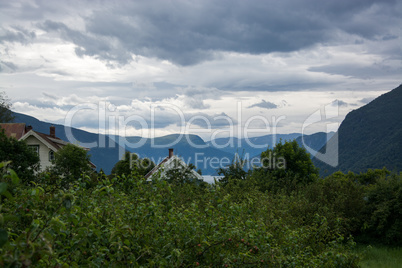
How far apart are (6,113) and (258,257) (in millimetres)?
60051

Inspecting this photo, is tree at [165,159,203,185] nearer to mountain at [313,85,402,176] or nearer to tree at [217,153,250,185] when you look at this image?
tree at [217,153,250,185]

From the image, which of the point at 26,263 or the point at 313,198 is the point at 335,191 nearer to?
the point at 313,198

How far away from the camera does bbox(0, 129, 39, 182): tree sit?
29206 mm

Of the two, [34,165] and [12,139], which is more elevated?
[12,139]

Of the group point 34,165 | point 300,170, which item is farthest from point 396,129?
point 34,165

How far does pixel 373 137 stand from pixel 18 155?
487ft

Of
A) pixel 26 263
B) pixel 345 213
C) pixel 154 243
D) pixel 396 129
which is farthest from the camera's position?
pixel 396 129

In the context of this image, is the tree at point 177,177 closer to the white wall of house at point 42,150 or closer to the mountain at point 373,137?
the white wall of house at point 42,150

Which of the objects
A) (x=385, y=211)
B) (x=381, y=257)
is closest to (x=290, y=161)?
(x=385, y=211)

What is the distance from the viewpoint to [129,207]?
5461mm

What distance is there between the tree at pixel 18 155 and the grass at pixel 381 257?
24.2m

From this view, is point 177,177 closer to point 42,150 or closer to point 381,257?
point 381,257

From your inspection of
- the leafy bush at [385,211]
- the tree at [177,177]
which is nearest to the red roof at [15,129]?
the tree at [177,177]

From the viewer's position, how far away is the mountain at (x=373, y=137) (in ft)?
393
